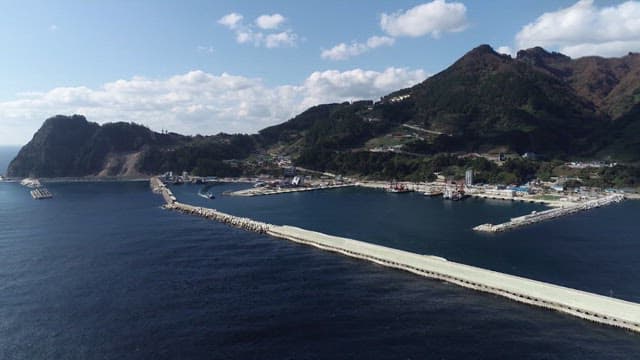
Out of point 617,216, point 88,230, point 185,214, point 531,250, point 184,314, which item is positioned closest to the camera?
point 184,314

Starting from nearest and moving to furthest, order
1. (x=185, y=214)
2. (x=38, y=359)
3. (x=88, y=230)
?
(x=38, y=359) → (x=88, y=230) → (x=185, y=214)

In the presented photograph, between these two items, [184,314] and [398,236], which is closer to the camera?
[184,314]

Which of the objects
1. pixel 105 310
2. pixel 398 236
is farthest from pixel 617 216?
pixel 105 310

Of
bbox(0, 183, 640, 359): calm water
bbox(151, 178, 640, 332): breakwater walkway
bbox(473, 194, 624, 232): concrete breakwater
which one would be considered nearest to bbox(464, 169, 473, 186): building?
bbox(473, 194, 624, 232): concrete breakwater

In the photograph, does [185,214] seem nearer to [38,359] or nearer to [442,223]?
[442,223]

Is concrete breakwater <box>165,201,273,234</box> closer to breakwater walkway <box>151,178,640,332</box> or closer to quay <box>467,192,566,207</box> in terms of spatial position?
breakwater walkway <box>151,178,640,332</box>

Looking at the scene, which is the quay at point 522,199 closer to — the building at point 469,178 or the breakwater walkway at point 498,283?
the building at point 469,178

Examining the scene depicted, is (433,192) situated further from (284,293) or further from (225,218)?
(284,293)
